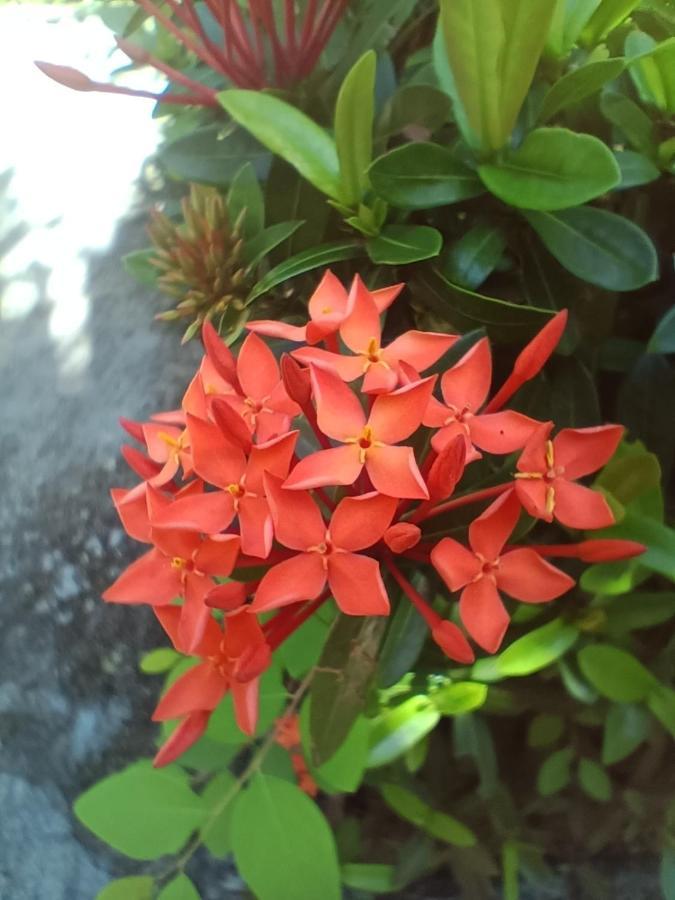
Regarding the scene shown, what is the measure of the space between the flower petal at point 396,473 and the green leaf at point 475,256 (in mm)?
192

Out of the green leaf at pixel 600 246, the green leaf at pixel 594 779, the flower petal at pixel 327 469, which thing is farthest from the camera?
the green leaf at pixel 594 779

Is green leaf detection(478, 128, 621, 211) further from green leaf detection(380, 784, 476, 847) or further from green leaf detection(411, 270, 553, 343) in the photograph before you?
green leaf detection(380, 784, 476, 847)

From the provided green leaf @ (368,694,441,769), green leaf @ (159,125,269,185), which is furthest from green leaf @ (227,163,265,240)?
green leaf @ (368,694,441,769)

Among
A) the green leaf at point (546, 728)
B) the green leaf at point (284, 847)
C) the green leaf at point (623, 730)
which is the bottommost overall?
the green leaf at point (546, 728)

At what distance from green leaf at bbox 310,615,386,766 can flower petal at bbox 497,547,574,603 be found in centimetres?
14

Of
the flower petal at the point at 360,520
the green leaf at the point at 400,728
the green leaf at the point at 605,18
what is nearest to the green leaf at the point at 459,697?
the green leaf at the point at 400,728

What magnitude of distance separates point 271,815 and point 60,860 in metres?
0.40

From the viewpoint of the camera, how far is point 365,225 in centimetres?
52

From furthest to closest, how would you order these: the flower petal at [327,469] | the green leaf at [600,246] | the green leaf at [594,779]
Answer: the green leaf at [594,779]
the green leaf at [600,246]
the flower petal at [327,469]

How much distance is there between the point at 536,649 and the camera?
1.69 feet

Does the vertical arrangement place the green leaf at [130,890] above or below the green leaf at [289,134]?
below

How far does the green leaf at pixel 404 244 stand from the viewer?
1.59 ft

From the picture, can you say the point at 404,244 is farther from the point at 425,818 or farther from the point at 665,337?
the point at 425,818

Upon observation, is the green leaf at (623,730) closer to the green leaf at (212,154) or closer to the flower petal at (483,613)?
the flower petal at (483,613)
